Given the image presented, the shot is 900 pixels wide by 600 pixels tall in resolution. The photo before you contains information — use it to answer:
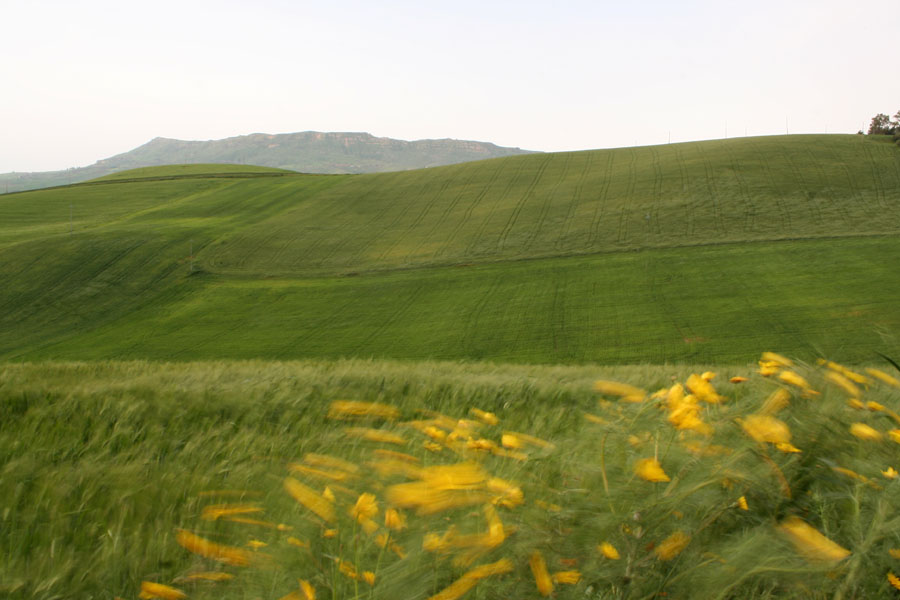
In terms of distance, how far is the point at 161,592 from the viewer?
5.51 ft

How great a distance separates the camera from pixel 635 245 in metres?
32.6

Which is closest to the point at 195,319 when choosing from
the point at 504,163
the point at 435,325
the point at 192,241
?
the point at 435,325

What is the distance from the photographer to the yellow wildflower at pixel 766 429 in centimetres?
190

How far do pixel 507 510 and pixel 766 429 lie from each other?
91 centimetres

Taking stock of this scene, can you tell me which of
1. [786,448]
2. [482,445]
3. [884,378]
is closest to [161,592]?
[482,445]

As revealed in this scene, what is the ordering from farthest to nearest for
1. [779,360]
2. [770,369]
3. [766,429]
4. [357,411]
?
[357,411] → [779,360] → [770,369] → [766,429]

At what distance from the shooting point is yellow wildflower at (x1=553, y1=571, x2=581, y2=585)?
4.95ft

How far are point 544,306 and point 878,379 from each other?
2244 cm

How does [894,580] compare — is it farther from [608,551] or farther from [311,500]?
[311,500]

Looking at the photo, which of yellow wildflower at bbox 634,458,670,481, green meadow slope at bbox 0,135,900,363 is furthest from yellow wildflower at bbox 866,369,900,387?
green meadow slope at bbox 0,135,900,363

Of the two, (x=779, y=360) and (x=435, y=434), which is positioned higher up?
(x=779, y=360)

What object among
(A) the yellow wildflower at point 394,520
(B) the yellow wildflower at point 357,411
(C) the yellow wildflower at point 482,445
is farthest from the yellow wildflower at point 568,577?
(B) the yellow wildflower at point 357,411

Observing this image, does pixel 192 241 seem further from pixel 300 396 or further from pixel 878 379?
pixel 878 379

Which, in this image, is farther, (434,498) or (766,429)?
(766,429)
